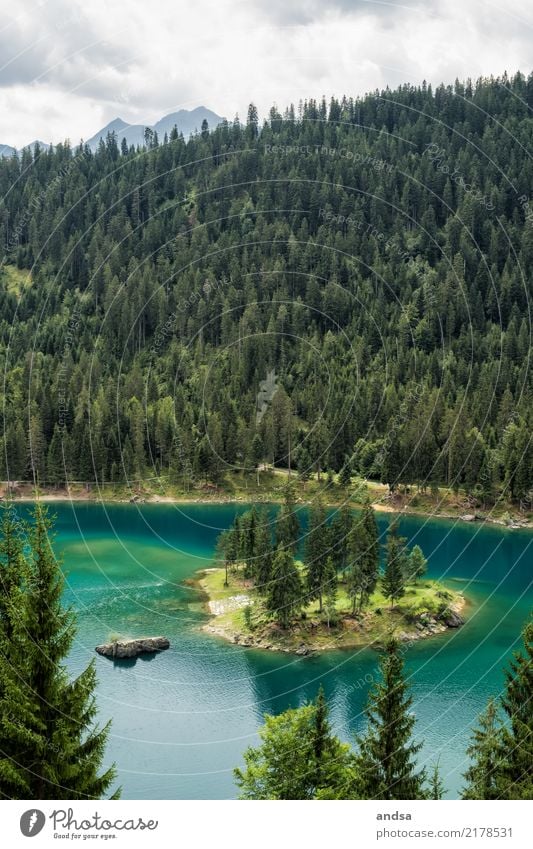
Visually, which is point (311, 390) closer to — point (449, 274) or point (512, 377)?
point (512, 377)

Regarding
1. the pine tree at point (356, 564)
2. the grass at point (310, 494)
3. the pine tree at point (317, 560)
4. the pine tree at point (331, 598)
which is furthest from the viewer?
the grass at point (310, 494)

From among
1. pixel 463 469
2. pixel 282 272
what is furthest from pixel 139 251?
pixel 463 469

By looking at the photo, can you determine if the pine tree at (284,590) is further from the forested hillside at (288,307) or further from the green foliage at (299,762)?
the forested hillside at (288,307)

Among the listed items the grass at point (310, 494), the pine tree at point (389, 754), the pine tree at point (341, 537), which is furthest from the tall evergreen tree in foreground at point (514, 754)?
the grass at point (310, 494)

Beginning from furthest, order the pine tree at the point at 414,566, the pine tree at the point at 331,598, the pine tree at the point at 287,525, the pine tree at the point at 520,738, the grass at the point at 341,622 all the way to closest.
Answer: the pine tree at the point at 287,525
the pine tree at the point at 414,566
the pine tree at the point at 331,598
the grass at the point at 341,622
the pine tree at the point at 520,738

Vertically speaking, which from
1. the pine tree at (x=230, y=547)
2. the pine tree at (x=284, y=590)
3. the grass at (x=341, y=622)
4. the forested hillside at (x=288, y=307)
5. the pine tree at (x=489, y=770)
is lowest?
the pine tree at (x=489, y=770)

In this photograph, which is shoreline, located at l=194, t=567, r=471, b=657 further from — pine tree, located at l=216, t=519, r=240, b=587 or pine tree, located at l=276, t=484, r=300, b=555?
pine tree, located at l=276, t=484, r=300, b=555

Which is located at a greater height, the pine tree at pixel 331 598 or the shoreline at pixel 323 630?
the pine tree at pixel 331 598

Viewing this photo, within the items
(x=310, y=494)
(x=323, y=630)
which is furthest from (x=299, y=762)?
(x=310, y=494)
